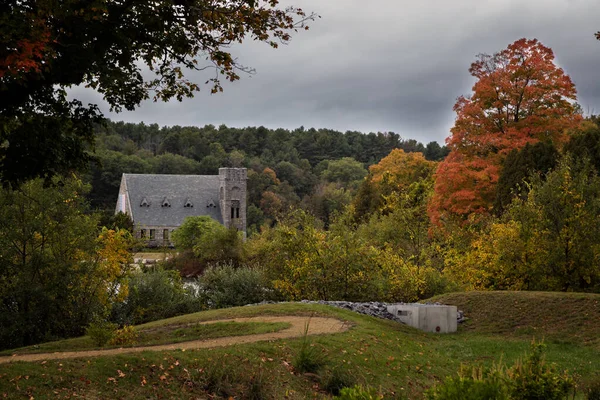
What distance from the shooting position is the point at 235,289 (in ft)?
72.0

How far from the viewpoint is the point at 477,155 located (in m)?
29.4

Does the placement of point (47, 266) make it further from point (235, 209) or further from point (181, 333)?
point (235, 209)

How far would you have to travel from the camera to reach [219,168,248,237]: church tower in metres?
78.6

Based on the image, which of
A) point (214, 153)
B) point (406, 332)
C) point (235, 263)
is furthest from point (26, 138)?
point (214, 153)

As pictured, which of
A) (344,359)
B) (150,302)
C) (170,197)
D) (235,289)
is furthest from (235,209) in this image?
(344,359)

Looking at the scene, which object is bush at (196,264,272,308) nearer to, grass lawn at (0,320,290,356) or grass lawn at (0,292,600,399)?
grass lawn at (0,292,600,399)

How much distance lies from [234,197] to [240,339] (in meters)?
67.0

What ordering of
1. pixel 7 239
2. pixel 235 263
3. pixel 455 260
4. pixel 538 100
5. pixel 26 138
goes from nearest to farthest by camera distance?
1. pixel 26 138
2. pixel 7 239
3. pixel 455 260
4. pixel 538 100
5. pixel 235 263

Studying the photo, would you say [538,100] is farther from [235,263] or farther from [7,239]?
[7,239]

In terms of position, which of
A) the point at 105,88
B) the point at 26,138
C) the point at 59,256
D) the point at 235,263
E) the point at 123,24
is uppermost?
the point at 123,24

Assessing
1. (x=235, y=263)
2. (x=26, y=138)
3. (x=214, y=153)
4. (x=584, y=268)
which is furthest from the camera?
(x=214, y=153)

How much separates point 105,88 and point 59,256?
759 centimetres

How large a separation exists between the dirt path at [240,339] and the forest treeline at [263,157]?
5250cm

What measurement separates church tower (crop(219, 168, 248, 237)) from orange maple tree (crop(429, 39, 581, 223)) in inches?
2036
